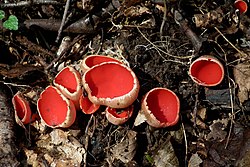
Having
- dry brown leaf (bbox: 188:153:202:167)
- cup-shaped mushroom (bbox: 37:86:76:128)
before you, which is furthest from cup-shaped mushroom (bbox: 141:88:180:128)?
cup-shaped mushroom (bbox: 37:86:76:128)

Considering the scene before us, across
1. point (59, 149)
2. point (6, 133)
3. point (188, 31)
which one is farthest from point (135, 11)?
point (6, 133)

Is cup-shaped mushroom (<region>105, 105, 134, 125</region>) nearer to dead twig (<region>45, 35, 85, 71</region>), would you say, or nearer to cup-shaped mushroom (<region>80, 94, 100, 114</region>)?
cup-shaped mushroom (<region>80, 94, 100, 114</region>)

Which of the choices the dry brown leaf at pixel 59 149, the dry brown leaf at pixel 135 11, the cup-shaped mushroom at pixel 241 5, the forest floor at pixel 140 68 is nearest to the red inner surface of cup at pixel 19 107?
the forest floor at pixel 140 68

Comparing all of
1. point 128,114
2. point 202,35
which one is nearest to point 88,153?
point 128,114

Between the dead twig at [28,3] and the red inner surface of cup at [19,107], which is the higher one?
the dead twig at [28,3]

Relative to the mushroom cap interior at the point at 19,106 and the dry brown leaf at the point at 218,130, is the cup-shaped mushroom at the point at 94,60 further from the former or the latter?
the dry brown leaf at the point at 218,130
